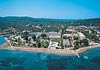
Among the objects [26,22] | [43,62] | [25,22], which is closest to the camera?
[43,62]

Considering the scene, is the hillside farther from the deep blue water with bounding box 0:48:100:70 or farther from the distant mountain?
the deep blue water with bounding box 0:48:100:70

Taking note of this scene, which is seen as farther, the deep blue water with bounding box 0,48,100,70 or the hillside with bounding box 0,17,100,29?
the hillside with bounding box 0,17,100,29

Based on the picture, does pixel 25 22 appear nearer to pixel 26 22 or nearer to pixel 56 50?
pixel 26 22

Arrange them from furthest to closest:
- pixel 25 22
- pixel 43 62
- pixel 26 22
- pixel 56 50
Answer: pixel 26 22, pixel 25 22, pixel 56 50, pixel 43 62

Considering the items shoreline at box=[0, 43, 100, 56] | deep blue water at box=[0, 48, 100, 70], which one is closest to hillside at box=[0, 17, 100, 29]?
shoreline at box=[0, 43, 100, 56]

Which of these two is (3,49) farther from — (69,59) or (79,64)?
(79,64)

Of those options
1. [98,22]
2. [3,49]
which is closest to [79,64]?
[3,49]

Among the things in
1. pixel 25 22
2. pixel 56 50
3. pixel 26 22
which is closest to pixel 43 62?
pixel 56 50

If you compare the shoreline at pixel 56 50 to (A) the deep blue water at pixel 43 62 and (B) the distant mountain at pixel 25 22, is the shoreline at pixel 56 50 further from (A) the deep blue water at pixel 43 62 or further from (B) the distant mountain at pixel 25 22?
(B) the distant mountain at pixel 25 22

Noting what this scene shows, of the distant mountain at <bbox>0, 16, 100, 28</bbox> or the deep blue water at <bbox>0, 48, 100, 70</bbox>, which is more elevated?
the deep blue water at <bbox>0, 48, 100, 70</bbox>
